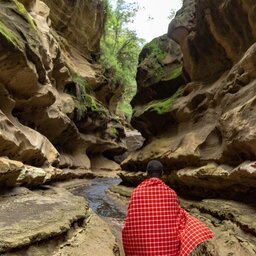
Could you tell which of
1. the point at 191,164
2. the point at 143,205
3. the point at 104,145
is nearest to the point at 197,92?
the point at 191,164

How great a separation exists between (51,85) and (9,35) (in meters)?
4.08

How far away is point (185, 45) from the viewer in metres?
12.2

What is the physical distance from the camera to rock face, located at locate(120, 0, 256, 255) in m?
7.01

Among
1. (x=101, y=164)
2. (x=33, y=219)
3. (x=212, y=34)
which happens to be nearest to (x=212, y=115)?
(x=212, y=34)

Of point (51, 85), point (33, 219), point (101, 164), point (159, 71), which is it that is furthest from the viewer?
point (101, 164)

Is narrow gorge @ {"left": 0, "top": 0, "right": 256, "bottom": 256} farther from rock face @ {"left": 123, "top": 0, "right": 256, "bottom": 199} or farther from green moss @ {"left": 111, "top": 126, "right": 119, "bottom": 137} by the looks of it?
green moss @ {"left": 111, "top": 126, "right": 119, "bottom": 137}

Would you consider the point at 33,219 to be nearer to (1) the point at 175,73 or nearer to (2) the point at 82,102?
(1) the point at 175,73

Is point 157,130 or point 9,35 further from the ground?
point 9,35

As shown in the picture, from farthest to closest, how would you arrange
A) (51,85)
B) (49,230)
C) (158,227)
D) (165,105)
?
(165,105)
(51,85)
(49,230)
(158,227)

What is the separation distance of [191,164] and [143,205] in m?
6.08

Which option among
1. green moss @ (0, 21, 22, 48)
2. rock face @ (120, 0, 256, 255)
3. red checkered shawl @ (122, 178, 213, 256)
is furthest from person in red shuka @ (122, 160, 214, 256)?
green moss @ (0, 21, 22, 48)

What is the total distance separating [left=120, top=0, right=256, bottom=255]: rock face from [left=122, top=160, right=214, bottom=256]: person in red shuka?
1.95m

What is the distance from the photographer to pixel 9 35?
28.1 feet

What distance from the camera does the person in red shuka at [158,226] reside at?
147 inches
